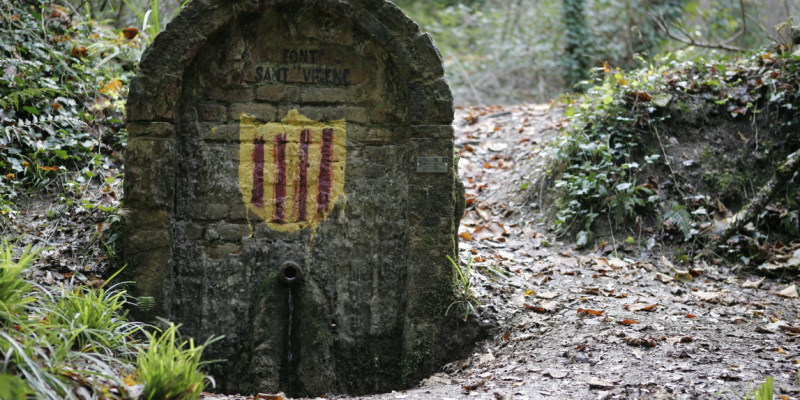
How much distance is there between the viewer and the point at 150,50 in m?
3.08

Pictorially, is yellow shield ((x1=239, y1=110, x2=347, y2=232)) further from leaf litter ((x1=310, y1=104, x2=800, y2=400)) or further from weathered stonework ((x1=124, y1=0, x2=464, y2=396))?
leaf litter ((x1=310, y1=104, x2=800, y2=400))

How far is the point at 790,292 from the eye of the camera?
3680 mm

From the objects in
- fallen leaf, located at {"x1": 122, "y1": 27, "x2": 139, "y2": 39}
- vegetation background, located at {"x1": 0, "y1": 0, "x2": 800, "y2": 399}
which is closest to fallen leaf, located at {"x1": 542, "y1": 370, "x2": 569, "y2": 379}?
vegetation background, located at {"x1": 0, "y1": 0, "x2": 800, "y2": 399}

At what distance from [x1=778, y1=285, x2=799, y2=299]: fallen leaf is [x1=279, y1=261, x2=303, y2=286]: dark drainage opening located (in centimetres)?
329

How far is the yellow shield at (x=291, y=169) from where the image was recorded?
3.39m

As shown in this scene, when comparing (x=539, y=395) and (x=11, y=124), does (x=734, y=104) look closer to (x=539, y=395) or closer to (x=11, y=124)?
(x=539, y=395)

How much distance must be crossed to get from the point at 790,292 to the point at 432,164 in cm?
266

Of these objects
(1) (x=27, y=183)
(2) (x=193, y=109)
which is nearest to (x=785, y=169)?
(2) (x=193, y=109)

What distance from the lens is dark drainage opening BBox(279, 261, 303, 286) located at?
3346 mm

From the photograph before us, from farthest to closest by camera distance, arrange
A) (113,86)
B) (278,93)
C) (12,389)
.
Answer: (113,86) → (278,93) → (12,389)

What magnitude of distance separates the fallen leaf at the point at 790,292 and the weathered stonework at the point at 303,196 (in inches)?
91.7

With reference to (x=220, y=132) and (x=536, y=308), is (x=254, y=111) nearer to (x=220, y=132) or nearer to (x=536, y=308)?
(x=220, y=132)

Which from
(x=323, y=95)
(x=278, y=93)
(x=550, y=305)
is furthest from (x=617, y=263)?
(x=278, y=93)

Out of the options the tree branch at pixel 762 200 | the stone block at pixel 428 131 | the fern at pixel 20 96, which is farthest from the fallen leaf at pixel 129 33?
the tree branch at pixel 762 200
